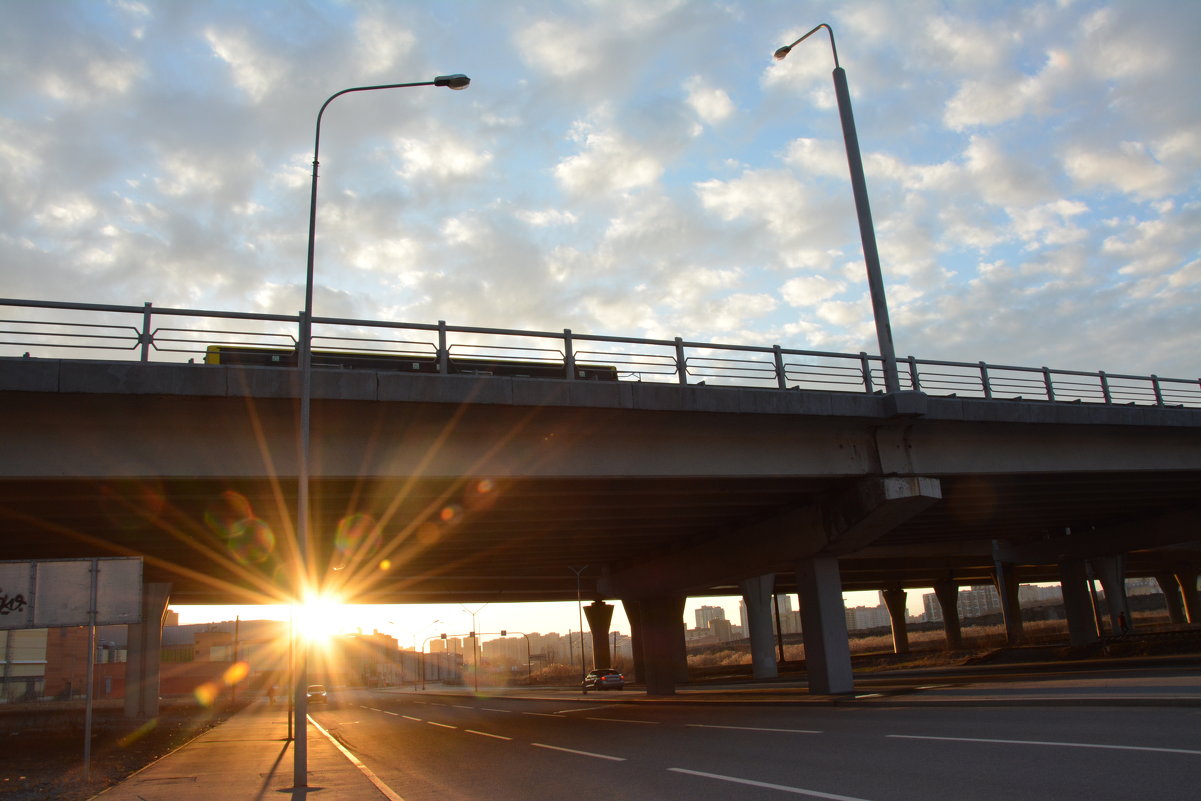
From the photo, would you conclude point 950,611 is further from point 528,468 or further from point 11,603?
point 11,603

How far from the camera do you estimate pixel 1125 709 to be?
13.8 m

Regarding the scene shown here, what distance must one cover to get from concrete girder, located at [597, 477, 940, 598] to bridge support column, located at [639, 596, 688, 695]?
2.77 m

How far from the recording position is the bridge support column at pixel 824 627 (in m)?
24.4

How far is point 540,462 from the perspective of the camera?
60.5 ft

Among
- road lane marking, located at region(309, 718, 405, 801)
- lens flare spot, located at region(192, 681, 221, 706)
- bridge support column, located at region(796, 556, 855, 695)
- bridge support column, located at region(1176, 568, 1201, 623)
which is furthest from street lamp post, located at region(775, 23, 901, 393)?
lens flare spot, located at region(192, 681, 221, 706)

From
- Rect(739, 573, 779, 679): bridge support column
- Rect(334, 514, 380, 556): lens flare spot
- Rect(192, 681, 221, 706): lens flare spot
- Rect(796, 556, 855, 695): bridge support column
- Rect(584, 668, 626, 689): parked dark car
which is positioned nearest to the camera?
Rect(334, 514, 380, 556): lens flare spot

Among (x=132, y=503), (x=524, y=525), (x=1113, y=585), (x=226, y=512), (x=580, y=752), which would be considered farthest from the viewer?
(x=1113, y=585)

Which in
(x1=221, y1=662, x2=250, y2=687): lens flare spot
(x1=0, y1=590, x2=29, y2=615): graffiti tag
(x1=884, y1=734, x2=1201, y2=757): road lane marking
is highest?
(x1=0, y1=590, x2=29, y2=615): graffiti tag

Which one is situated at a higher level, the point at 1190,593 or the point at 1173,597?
the point at 1190,593

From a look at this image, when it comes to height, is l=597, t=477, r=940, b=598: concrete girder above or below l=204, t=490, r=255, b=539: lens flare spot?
below

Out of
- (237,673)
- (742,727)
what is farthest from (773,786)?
(237,673)

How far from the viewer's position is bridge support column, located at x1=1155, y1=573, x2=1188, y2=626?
7856 cm

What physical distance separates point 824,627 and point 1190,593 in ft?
210

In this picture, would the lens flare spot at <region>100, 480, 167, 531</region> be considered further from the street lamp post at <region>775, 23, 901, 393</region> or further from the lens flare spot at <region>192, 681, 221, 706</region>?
the lens flare spot at <region>192, 681, 221, 706</region>
